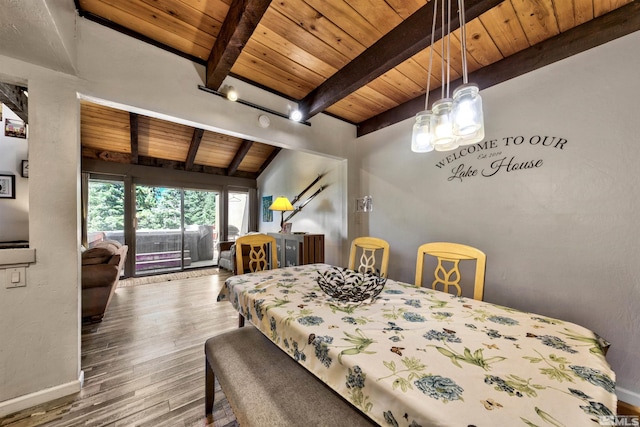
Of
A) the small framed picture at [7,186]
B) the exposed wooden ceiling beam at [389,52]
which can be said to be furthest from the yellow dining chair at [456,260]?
the small framed picture at [7,186]

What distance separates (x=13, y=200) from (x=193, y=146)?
247 cm

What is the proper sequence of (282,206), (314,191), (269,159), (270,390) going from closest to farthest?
(270,390), (282,206), (314,191), (269,159)

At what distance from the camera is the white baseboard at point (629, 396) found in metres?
1.47

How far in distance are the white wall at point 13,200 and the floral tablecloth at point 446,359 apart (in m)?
4.22

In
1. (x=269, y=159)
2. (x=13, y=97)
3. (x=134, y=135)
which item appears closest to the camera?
(x=13, y=97)

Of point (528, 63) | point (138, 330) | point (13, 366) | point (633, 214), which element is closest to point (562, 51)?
point (528, 63)

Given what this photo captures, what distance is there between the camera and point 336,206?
3582 mm

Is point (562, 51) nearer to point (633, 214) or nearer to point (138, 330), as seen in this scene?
point (633, 214)

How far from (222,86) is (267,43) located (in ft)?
2.12

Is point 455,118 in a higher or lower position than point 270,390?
higher

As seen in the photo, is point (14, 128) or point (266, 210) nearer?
point (14, 128)

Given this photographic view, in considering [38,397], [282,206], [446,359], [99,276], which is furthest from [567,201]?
[99,276]

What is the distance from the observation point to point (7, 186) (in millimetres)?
3105

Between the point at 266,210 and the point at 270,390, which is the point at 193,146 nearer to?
the point at 266,210
